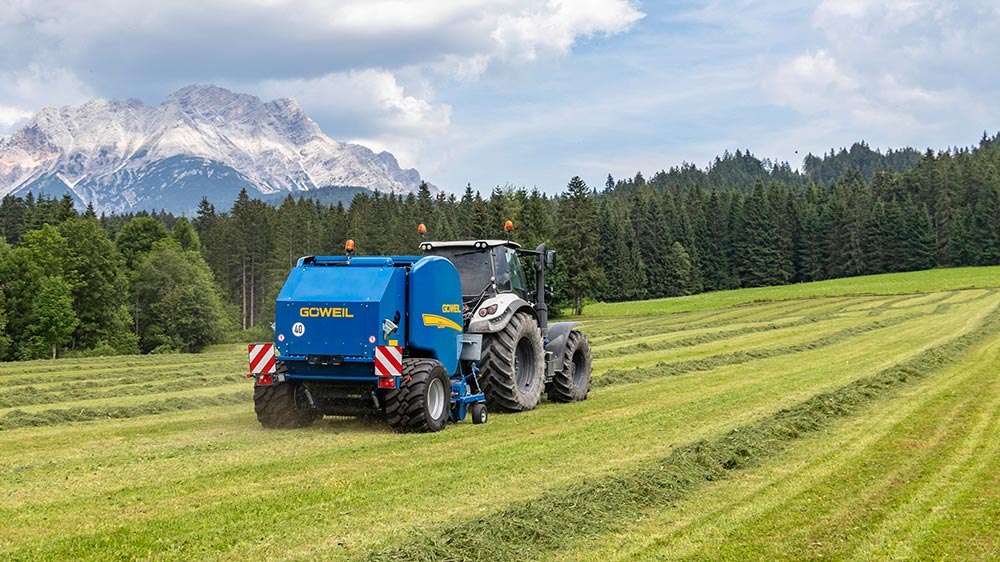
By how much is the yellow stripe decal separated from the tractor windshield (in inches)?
62.8

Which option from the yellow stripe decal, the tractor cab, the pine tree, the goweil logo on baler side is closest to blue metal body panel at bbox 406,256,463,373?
the yellow stripe decal

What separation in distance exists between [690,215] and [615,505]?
11441 cm

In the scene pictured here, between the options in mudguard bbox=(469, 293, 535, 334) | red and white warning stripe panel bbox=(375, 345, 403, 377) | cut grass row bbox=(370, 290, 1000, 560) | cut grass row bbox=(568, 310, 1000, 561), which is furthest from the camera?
mudguard bbox=(469, 293, 535, 334)

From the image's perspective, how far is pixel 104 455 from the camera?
9.59m

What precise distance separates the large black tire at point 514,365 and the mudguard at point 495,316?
15 cm

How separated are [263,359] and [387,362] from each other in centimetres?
185

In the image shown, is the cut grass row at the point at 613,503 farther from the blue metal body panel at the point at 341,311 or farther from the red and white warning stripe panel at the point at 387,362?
the blue metal body panel at the point at 341,311

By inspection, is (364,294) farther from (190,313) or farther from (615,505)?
(190,313)

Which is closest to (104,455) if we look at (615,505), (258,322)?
(615,505)

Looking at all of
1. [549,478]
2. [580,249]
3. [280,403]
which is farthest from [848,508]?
[580,249]

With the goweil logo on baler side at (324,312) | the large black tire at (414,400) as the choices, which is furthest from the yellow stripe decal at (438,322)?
the goweil logo on baler side at (324,312)

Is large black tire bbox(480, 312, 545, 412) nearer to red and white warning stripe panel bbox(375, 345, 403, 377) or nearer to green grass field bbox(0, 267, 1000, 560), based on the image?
green grass field bbox(0, 267, 1000, 560)

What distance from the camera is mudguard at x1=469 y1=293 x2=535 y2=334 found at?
12969 millimetres

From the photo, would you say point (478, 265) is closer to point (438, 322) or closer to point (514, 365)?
point (514, 365)
